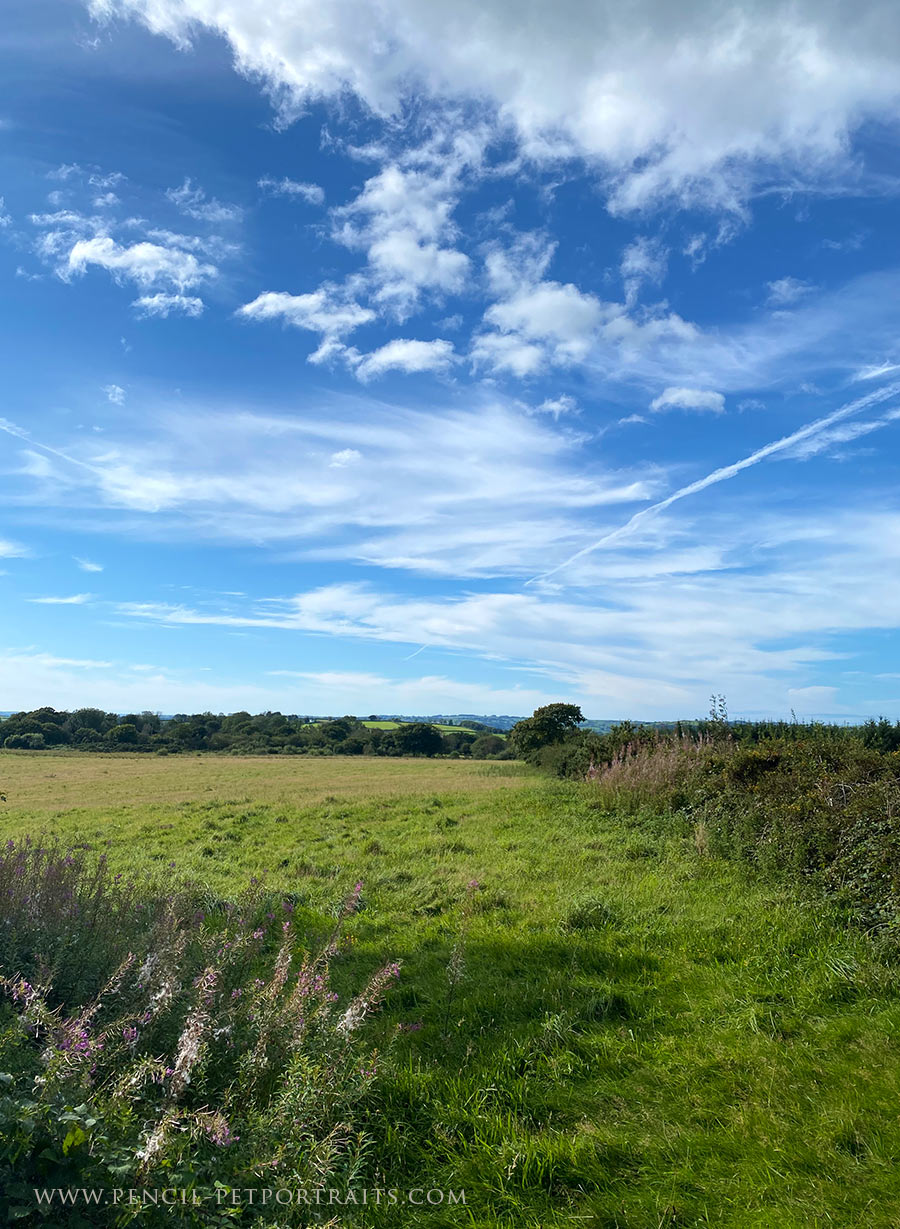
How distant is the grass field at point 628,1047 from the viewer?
3852mm

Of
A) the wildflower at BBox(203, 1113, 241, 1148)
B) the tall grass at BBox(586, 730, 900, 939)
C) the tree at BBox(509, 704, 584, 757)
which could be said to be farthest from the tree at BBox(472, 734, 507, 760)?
the wildflower at BBox(203, 1113, 241, 1148)

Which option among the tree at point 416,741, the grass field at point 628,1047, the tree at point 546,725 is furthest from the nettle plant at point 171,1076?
the tree at point 416,741

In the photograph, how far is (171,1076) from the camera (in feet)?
13.1

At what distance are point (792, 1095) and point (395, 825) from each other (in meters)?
15.0

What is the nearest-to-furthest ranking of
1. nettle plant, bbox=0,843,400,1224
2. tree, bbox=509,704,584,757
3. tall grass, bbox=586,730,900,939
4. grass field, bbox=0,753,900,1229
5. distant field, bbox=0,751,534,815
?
nettle plant, bbox=0,843,400,1224, grass field, bbox=0,753,900,1229, tall grass, bbox=586,730,900,939, distant field, bbox=0,751,534,815, tree, bbox=509,704,584,757

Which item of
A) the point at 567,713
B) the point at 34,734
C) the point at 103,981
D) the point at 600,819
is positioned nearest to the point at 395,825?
the point at 600,819

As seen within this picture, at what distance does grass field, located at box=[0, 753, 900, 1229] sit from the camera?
12.6 ft

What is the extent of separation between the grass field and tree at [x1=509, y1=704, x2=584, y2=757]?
121 ft

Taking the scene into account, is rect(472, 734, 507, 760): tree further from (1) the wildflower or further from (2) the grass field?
(1) the wildflower

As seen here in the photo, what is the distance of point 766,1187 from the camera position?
3.77 m

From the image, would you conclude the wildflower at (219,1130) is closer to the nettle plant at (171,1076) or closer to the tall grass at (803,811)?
the nettle plant at (171,1076)

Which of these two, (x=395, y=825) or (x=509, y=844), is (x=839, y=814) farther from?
(x=395, y=825)

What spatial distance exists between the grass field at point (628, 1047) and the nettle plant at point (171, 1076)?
62cm

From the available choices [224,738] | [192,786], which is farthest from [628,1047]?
[224,738]
